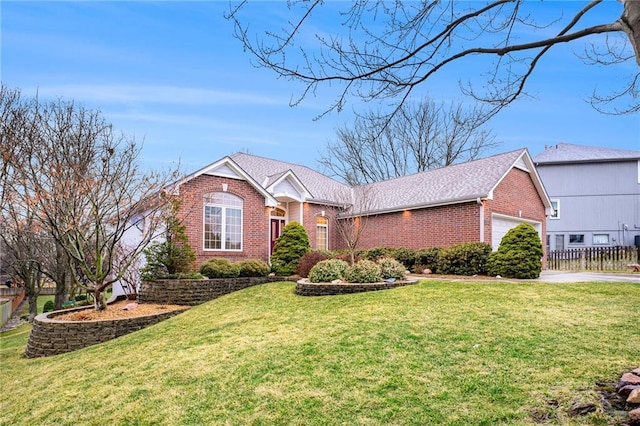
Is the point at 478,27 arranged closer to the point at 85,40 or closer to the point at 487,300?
the point at 487,300

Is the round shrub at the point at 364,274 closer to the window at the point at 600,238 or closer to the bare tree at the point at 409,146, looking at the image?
the bare tree at the point at 409,146

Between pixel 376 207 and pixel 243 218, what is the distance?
7.08 m

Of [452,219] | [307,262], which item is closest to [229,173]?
[307,262]

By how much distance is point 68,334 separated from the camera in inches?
Answer: 389

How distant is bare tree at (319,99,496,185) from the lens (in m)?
31.9

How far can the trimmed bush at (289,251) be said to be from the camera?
51.3 ft

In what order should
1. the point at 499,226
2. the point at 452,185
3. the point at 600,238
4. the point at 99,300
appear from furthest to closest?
the point at 600,238 → the point at 452,185 → the point at 499,226 → the point at 99,300

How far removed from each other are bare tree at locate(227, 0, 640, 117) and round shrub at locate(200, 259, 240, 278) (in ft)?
33.1

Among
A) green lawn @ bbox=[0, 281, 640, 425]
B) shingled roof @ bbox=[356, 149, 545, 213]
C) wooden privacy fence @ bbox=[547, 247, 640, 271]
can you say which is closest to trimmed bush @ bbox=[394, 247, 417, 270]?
shingled roof @ bbox=[356, 149, 545, 213]

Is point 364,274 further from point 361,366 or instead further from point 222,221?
point 222,221

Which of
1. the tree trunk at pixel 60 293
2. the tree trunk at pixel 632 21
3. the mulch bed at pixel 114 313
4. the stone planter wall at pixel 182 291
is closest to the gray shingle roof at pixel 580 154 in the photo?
the stone planter wall at pixel 182 291

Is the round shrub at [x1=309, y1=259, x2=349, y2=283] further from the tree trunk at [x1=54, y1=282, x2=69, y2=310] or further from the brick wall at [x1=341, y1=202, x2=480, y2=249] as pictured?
the tree trunk at [x1=54, y1=282, x2=69, y2=310]

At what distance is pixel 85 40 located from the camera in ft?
33.7

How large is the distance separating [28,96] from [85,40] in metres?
7.37
